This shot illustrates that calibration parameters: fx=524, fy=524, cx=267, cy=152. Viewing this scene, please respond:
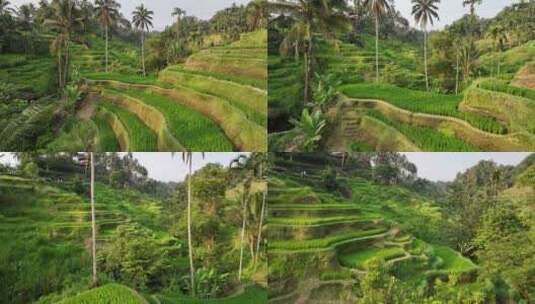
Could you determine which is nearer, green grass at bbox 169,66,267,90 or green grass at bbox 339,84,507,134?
green grass at bbox 339,84,507,134

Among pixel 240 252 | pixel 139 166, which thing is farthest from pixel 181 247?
pixel 139 166

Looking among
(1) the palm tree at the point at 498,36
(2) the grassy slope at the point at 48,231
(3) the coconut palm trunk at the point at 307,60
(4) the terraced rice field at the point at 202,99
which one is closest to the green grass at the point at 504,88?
(1) the palm tree at the point at 498,36

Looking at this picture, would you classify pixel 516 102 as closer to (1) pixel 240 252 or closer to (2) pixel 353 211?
(2) pixel 353 211

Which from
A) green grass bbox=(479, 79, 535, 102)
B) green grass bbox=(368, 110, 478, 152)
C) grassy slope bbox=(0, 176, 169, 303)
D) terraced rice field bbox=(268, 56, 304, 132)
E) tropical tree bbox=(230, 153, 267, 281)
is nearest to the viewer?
green grass bbox=(479, 79, 535, 102)

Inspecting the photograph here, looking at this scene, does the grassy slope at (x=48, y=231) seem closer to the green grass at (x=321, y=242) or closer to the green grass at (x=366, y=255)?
the green grass at (x=321, y=242)

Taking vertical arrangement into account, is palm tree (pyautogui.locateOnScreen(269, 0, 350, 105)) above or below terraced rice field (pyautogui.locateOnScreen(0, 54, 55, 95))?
above

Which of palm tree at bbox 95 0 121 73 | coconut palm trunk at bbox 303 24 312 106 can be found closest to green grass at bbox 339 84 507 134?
coconut palm trunk at bbox 303 24 312 106

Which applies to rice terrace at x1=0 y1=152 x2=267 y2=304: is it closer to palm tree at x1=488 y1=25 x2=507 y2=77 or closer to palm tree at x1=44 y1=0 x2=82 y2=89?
palm tree at x1=44 y1=0 x2=82 y2=89
